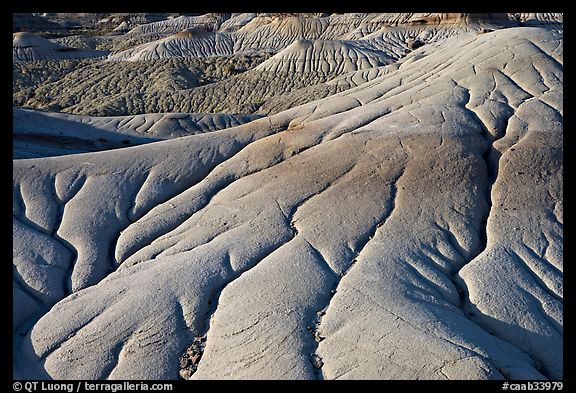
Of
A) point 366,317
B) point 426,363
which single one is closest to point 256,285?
point 366,317

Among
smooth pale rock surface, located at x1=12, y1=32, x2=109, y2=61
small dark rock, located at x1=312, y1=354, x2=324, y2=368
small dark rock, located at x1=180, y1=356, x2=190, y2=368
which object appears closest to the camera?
small dark rock, located at x1=312, y1=354, x2=324, y2=368

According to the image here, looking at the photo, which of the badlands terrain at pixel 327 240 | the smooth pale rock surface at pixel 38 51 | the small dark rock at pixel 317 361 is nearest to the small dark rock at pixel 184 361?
the badlands terrain at pixel 327 240

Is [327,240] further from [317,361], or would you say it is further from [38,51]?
[38,51]

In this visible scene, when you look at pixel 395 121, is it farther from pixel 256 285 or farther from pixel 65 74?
pixel 65 74

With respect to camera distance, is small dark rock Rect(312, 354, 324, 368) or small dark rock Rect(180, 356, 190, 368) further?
small dark rock Rect(180, 356, 190, 368)

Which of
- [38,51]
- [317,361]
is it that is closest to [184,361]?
[317,361]

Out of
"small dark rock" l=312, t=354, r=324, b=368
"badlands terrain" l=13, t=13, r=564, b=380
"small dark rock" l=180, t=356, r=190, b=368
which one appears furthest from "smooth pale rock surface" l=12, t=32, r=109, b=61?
"small dark rock" l=312, t=354, r=324, b=368

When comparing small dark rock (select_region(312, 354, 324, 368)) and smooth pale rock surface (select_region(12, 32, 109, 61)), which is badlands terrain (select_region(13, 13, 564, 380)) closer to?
small dark rock (select_region(312, 354, 324, 368))

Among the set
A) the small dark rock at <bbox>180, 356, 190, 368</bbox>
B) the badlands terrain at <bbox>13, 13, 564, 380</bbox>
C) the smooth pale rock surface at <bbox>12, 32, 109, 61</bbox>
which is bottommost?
the smooth pale rock surface at <bbox>12, 32, 109, 61</bbox>

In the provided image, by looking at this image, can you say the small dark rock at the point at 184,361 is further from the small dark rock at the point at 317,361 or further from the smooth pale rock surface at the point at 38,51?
the smooth pale rock surface at the point at 38,51
